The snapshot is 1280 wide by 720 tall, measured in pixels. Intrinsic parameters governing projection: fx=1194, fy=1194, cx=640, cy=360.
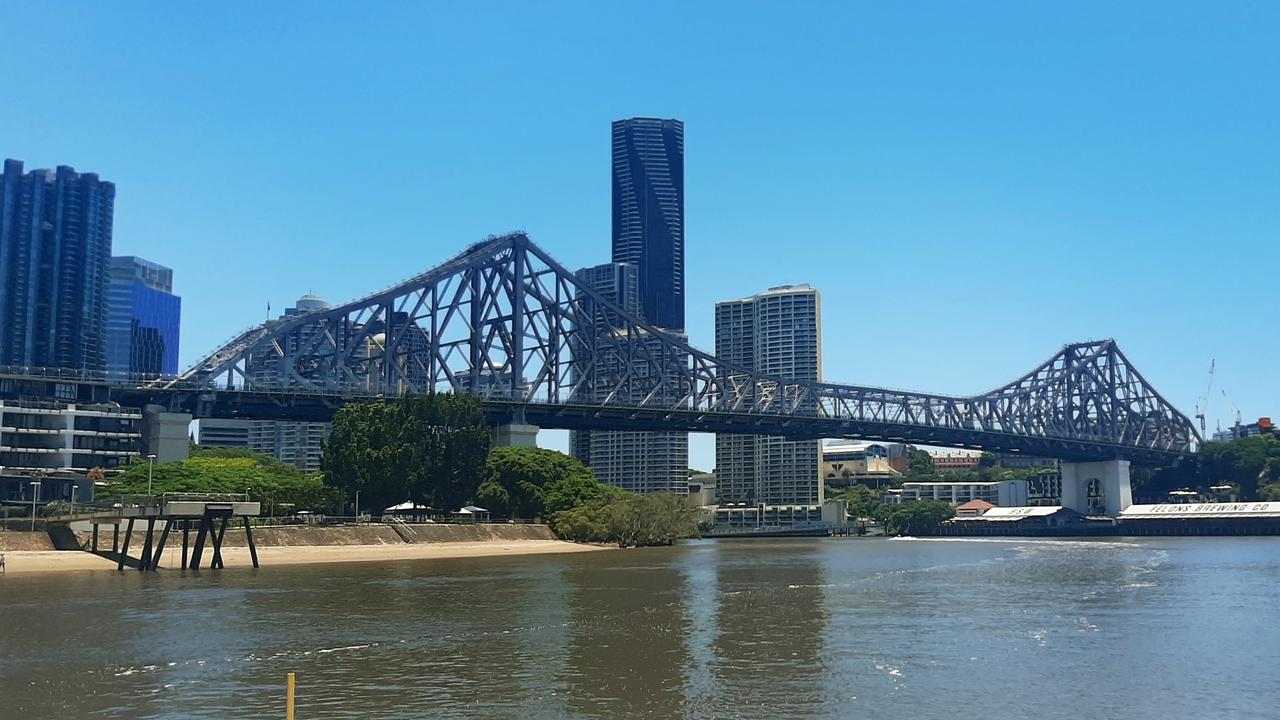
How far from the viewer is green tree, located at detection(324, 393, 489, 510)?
11712 cm

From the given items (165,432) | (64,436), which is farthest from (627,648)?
(165,432)

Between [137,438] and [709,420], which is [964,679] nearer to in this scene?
[137,438]

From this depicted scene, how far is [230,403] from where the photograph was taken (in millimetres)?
146125

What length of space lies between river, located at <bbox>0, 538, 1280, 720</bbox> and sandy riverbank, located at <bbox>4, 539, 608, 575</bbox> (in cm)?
553

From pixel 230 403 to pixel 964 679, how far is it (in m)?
126

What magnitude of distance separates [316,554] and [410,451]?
24702 millimetres

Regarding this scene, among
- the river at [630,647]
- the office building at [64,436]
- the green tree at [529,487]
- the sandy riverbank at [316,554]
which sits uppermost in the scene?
the office building at [64,436]

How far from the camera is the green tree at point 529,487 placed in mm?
129000

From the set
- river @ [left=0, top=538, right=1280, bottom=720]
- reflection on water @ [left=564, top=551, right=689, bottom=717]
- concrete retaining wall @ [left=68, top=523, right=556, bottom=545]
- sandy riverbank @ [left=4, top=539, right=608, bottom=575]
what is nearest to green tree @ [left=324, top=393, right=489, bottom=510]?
concrete retaining wall @ [left=68, top=523, right=556, bottom=545]

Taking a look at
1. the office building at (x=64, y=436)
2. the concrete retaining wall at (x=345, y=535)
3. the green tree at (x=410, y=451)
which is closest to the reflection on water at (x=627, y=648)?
the concrete retaining wall at (x=345, y=535)

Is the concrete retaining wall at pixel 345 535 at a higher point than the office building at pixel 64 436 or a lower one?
lower

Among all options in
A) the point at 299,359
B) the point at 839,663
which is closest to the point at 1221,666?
the point at 839,663

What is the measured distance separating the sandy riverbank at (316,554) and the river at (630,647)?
553 cm

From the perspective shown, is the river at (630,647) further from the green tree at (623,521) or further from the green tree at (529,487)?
the green tree at (529,487)
